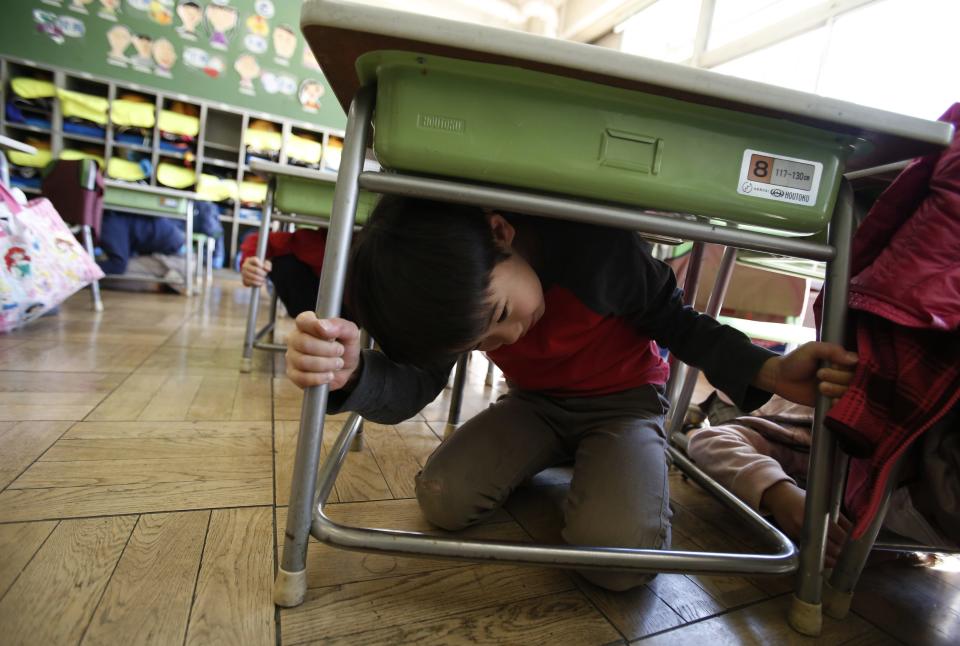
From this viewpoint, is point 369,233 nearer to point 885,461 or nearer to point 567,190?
point 567,190

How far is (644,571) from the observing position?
523 millimetres

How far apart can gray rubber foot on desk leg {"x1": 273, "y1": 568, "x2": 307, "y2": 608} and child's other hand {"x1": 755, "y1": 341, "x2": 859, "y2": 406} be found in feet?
1.87

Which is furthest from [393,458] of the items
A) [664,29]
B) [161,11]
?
[161,11]

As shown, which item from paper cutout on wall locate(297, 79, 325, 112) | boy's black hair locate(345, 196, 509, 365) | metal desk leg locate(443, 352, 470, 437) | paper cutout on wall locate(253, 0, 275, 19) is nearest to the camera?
boy's black hair locate(345, 196, 509, 365)

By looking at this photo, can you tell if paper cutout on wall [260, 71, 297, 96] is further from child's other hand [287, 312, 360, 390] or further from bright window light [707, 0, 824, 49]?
child's other hand [287, 312, 360, 390]

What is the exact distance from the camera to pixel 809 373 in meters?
0.56

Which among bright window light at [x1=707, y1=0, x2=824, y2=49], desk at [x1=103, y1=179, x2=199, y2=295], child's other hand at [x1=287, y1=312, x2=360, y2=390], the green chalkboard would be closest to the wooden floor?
child's other hand at [x1=287, y1=312, x2=360, y2=390]

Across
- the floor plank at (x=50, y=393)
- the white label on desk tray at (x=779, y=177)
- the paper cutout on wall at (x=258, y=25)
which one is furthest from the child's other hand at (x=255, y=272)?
the paper cutout on wall at (x=258, y=25)

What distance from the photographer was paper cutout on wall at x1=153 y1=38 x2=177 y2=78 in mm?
4188

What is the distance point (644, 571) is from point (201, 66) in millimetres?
5224

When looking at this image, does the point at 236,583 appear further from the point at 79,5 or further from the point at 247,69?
the point at 79,5

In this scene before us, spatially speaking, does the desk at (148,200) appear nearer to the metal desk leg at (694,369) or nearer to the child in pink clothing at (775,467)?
the metal desk leg at (694,369)

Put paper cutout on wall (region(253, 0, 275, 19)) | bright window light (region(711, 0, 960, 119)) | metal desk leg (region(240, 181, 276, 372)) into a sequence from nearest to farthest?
1. metal desk leg (region(240, 181, 276, 372))
2. bright window light (region(711, 0, 960, 119))
3. paper cutout on wall (region(253, 0, 275, 19))

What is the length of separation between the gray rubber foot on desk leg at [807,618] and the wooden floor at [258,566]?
1cm
